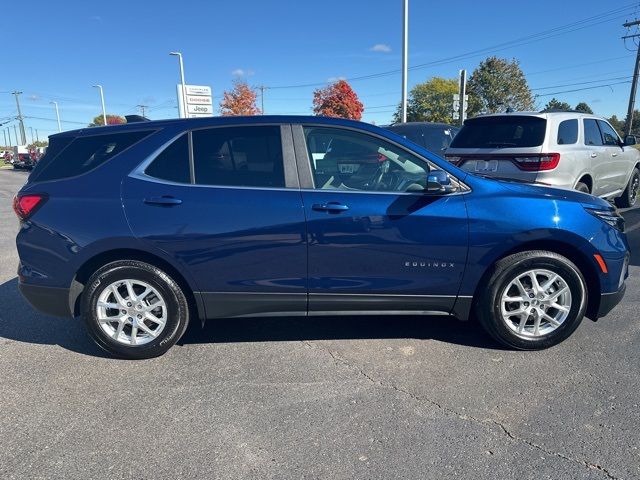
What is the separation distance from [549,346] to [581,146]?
174 inches

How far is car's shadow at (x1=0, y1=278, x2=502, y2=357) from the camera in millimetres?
3764

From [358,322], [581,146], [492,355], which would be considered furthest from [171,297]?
[581,146]

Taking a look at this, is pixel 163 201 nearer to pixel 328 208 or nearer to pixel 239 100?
pixel 328 208

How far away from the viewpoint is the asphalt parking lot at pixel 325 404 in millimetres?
2332

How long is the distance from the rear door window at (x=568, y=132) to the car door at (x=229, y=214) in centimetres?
468

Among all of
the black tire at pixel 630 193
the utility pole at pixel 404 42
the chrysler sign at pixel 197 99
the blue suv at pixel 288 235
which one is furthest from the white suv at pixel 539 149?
the chrysler sign at pixel 197 99

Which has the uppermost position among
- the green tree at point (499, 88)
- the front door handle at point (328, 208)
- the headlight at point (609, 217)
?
the green tree at point (499, 88)

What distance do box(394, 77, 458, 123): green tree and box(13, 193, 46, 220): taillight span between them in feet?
235

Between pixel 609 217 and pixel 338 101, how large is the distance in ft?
170

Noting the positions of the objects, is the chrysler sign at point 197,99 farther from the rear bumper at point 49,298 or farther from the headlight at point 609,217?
the headlight at point 609,217

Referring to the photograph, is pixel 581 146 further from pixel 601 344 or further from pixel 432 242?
pixel 432 242

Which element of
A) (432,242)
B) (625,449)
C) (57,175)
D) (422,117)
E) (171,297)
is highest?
(422,117)

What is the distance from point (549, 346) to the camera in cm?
350

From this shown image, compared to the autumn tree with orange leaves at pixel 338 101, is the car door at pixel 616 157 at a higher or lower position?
lower
